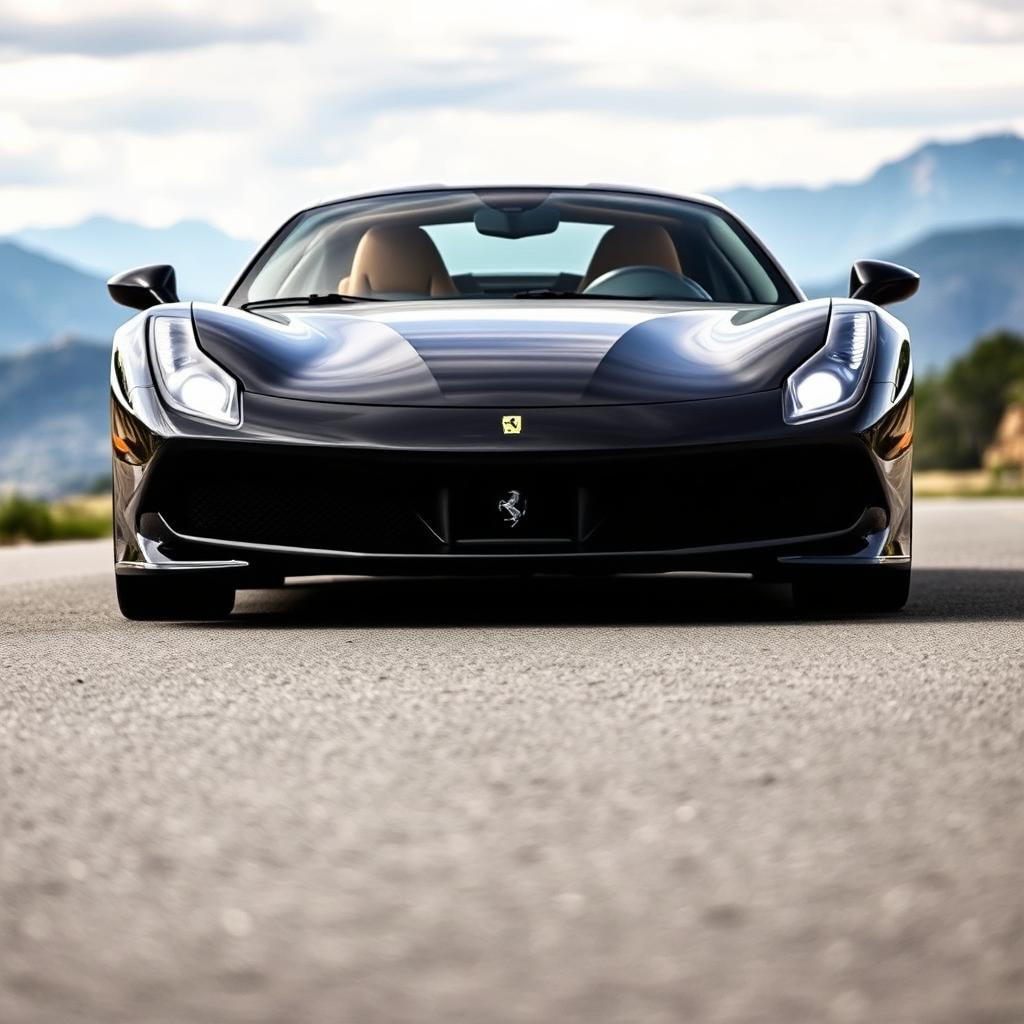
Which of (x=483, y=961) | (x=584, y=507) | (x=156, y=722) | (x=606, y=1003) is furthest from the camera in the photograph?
(x=584, y=507)

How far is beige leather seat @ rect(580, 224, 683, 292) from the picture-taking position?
636cm

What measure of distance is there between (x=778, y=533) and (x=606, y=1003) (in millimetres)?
3188

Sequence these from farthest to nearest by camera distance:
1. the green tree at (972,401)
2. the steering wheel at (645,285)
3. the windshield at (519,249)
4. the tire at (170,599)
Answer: the green tree at (972,401) → the windshield at (519,249) → the steering wheel at (645,285) → the tire at (170,599)

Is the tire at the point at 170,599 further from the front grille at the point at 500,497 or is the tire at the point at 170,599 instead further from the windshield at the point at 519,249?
the windshield at the point at 519,249

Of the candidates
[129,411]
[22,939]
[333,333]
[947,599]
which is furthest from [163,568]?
[22,939]

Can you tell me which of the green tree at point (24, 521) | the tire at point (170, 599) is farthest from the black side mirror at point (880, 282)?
the green tree at point (24, 521)

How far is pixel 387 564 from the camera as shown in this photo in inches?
187

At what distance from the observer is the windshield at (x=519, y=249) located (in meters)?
6.15

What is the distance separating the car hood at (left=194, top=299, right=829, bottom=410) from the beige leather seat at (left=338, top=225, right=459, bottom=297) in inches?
30.0

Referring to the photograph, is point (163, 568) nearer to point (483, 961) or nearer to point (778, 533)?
point (778, 533)

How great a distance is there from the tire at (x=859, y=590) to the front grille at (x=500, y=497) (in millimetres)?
329

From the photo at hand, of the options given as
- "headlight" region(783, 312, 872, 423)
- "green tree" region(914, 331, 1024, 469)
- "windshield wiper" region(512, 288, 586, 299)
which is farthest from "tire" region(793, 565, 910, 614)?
"green tree" region(914, 331, 1024, 469)

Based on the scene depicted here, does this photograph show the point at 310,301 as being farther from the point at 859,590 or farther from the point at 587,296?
the point at 859,590

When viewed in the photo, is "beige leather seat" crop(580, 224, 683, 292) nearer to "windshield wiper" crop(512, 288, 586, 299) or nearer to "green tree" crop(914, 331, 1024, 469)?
"windshield wiper" crop(512, 288, 586, 299)
